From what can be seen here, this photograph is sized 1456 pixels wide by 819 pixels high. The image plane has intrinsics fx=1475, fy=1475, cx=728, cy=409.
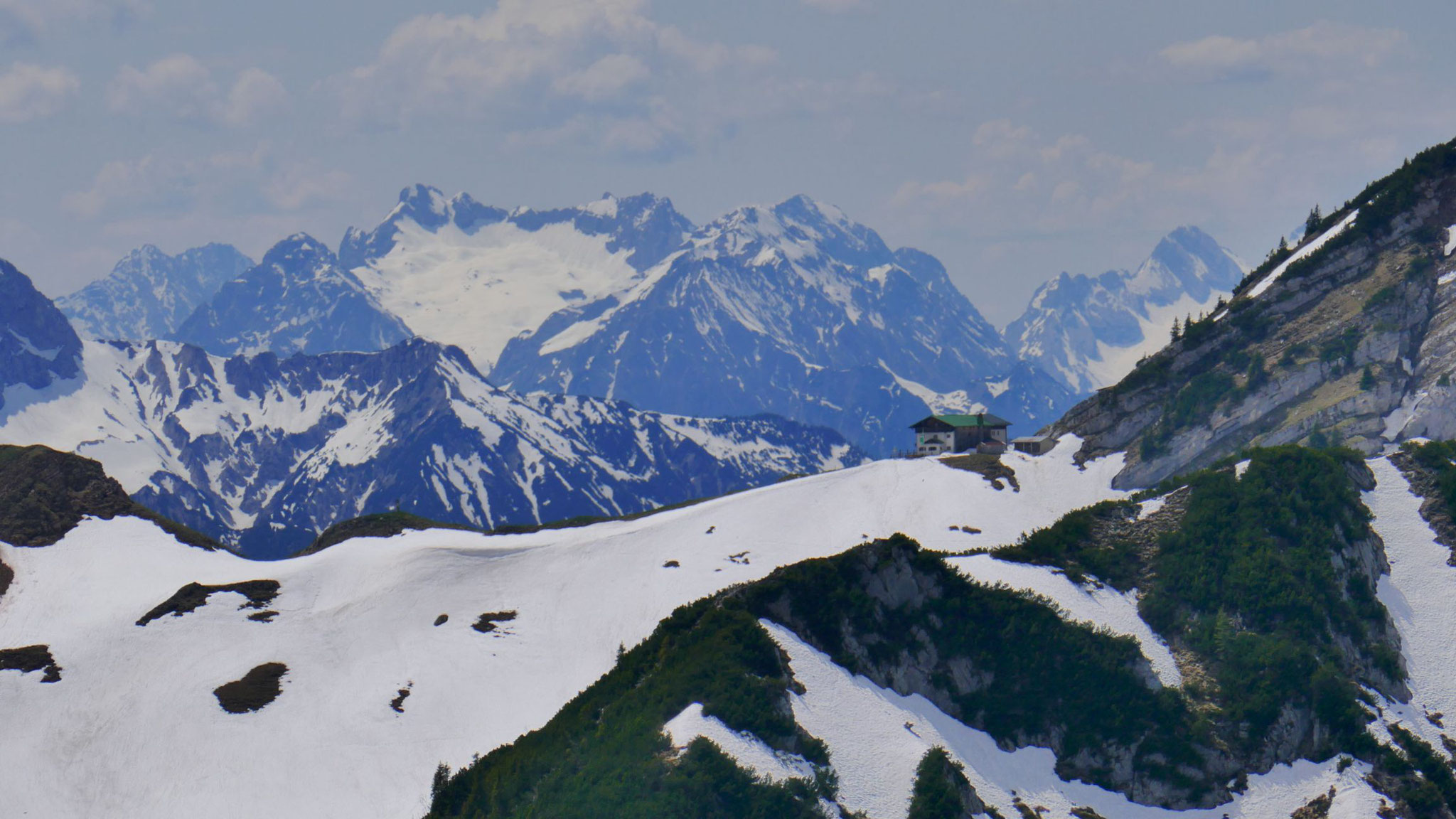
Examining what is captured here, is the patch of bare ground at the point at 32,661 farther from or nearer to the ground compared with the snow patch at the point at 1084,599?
nearer to the ground

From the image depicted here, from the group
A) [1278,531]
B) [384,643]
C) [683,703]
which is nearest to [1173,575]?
[1278,531]

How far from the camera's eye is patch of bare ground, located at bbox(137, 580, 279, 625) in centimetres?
16850

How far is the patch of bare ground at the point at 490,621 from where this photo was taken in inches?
6609

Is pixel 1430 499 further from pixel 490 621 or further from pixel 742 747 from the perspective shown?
pixel 490 621

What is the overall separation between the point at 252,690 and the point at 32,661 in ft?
80.4

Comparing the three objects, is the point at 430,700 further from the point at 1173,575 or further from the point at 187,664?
the point at 1173,575

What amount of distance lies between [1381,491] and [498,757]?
102 m

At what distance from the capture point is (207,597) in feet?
Answer: 565

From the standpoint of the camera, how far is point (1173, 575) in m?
151

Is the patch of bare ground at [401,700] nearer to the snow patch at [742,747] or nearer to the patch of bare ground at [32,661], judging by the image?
the patch of bare ground at [32,661]

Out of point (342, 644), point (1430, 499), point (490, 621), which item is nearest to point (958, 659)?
point (490, 621)

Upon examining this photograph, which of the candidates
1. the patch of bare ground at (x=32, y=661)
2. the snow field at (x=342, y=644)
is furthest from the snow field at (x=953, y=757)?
the patch of bare ground at (x=32, y=661)

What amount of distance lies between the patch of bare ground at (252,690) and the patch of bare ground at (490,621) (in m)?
21.4

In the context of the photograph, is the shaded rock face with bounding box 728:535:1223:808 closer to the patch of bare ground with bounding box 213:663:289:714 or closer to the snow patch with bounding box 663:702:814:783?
the snow patch with bounding box 663:702:814:783
